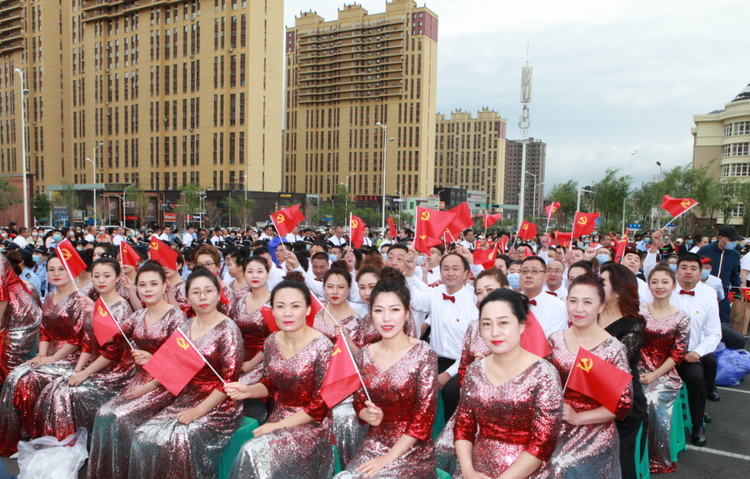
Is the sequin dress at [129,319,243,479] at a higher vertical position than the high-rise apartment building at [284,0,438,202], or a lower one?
lower

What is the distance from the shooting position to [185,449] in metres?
3.60

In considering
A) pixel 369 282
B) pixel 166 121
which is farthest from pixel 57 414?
pixel 166 121

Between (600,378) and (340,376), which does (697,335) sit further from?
(340,376)

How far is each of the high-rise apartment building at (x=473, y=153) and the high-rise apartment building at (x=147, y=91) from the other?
65.3 m

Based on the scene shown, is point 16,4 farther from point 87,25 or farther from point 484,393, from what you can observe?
point 484,393

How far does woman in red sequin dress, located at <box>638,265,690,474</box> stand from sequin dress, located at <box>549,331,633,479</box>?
136 centimetres

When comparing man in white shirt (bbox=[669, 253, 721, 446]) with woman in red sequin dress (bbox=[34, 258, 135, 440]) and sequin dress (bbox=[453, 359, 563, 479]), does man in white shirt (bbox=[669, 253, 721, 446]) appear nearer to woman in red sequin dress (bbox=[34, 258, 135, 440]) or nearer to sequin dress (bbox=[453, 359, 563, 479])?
sequin dress (bbox=[453, 359, 563, 479])

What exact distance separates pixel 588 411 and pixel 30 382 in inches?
196

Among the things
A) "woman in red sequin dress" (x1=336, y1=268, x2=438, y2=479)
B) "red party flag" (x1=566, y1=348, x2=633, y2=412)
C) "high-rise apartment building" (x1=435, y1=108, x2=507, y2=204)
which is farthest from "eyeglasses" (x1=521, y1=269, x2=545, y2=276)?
"high-rise apartment building" (x1=435, y1=108, x2=507, y2=204)

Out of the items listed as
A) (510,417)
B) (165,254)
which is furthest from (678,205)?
(165,254)

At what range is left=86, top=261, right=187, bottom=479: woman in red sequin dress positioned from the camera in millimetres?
3842

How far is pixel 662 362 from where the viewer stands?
178 inches

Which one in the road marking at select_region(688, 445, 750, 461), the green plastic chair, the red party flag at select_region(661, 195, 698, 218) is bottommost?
the road marking at select_region(688, 445, 750, 461)

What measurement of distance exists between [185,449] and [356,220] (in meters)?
5.72
